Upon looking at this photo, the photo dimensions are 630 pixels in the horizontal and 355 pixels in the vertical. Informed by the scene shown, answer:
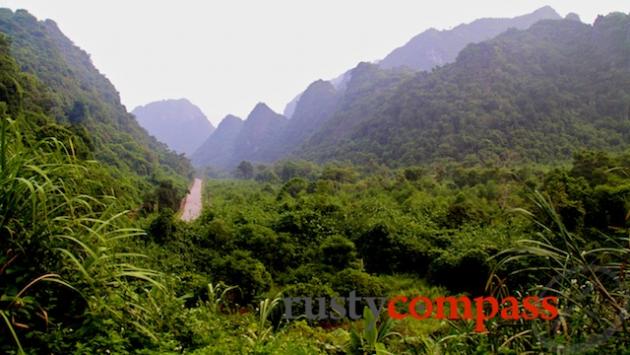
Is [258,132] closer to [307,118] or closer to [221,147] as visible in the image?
[307,118]

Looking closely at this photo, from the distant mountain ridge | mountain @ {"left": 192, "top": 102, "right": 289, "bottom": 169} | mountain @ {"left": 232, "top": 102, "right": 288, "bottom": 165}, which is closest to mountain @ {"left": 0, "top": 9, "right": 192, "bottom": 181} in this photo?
the distant mountain ridge

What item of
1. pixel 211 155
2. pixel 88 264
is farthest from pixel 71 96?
pixel 211 155

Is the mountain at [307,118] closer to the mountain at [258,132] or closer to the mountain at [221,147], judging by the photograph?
the mountain at [258,132]

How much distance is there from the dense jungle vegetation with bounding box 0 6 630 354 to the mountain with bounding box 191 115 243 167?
7101 cm

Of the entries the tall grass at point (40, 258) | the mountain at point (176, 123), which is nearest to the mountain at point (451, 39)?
the mountain at point (176, 123)

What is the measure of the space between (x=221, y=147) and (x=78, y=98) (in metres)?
71.2

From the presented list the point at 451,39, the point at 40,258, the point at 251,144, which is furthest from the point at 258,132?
the point at 40,258

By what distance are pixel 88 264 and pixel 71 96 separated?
1233 inches

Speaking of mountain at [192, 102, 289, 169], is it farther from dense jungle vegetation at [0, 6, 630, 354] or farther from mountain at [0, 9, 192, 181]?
dense jungle vegetation at [0, 6, 630, 354]

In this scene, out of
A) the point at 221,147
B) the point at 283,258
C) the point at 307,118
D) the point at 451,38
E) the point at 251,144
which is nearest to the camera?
the point at 283,258

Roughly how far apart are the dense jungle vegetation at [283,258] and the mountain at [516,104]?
29.6 feet

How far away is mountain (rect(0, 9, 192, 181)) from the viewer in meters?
21.7

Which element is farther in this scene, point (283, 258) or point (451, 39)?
point (451, 39)

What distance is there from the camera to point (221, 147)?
9881 cm
